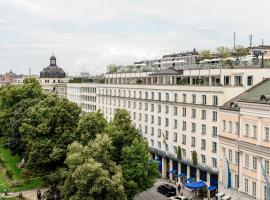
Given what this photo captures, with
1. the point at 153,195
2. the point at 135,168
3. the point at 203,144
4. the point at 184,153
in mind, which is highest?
the point at 203,144

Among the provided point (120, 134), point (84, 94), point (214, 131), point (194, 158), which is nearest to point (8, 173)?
point (120, 134)

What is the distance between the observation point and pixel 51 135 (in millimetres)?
72125

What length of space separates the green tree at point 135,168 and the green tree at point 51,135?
39.1 ft

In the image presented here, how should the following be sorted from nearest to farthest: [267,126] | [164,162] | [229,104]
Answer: [267,126]
[229,104]
[164,162]

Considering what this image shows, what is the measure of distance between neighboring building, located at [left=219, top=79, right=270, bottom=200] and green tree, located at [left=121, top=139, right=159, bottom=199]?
42.0 ft

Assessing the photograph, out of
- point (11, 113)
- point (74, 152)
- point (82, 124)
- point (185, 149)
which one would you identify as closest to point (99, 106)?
point (11, 113)

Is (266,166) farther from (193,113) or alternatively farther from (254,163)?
(193,113)

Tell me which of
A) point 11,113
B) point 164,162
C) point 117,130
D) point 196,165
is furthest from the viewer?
point 11,113

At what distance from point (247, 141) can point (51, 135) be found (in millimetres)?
32356

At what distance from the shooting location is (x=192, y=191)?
78438mm

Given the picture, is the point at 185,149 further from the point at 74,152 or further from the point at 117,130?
the point at 74,152

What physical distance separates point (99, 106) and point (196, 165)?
5529 centimetres

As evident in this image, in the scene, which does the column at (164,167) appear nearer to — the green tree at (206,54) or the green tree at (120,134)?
the green tree at (120,134)

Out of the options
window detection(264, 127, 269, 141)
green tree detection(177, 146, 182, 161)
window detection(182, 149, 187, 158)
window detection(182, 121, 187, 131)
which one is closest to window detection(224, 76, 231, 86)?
window detection(182, 121, 187, 131)
